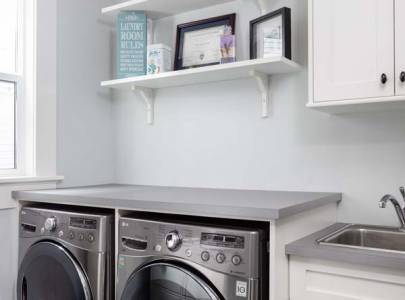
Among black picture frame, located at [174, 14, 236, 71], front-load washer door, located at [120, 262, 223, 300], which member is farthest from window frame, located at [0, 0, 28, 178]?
front-load washer door, located at [120, 262, 223, 300]

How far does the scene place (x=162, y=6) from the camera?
2354 millimetres

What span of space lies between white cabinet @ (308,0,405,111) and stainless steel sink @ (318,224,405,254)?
1.76 ft

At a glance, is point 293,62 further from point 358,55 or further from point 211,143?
point 211,143

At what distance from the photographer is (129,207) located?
1.68 metres

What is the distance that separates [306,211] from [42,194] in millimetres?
1290

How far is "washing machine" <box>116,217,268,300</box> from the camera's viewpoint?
1.34 metres

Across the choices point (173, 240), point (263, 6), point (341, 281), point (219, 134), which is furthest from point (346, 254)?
point (263, 6)

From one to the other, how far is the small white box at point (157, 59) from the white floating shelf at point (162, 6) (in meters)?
0.25

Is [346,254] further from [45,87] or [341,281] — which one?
[45,87]

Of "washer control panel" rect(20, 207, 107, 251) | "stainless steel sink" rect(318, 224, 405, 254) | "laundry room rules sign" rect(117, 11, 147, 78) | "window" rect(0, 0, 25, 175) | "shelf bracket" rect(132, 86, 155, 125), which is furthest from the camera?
"shelf bracket" rect(132, 86, 155, 125)

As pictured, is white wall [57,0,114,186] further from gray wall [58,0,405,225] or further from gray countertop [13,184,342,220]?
gray countertop [13,184,342,220]

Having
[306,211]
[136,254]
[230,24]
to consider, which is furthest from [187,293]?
[230,24]

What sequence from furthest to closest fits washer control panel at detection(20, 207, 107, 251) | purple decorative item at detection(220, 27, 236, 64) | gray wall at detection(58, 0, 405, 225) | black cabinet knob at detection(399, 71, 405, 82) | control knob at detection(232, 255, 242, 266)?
purple decorative item at detection(220, 27, 236, 64), gray wall at detection(58, 0, 405, 225), washer control panel at detection(20, 207, 107, 251), black cabinet knob at detection(399, 71, 405, 82), control knob at detection(232, 255, 242, 266)

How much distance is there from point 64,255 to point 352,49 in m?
1.55
